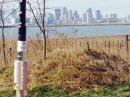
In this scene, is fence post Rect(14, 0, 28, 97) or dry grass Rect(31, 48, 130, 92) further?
dry grass Rect(31, 48, 130, 92)

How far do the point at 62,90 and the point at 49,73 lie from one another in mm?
1185

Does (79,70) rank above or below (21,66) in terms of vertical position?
below

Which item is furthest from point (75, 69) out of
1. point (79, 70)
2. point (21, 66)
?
point (21, 66)

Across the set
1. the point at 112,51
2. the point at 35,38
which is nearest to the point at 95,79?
the point at 112,51

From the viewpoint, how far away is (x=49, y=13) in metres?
14.3

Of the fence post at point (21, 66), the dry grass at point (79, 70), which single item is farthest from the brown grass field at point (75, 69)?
the fence post at point (21, 66)

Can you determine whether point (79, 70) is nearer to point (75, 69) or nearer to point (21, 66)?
point (75, 69)

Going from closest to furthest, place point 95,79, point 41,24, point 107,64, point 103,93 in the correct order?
point 103,93, point 95,79, point 107,64, point 41,24

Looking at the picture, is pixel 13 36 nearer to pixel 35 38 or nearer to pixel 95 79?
pixel 35 38

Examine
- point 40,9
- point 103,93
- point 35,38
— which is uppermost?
point 40,9

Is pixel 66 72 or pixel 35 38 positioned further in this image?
pixel 35 38

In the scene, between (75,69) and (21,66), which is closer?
(21,66)

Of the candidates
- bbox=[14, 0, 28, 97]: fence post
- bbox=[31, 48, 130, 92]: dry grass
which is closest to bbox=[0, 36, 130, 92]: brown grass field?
bbox=[31, 48, 130, 92]: dry grass

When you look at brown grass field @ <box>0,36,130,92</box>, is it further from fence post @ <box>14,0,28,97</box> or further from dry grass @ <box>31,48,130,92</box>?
fence post @ <box>14,0,28,97</box>
